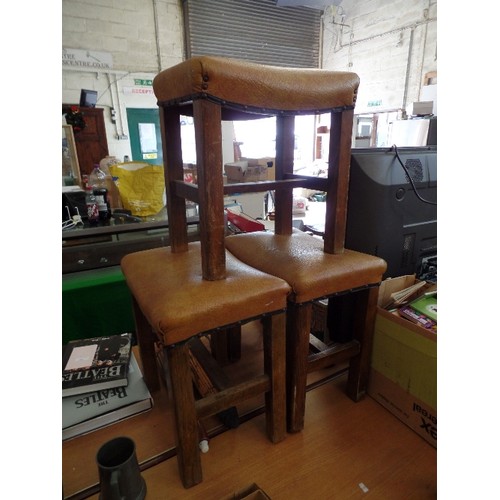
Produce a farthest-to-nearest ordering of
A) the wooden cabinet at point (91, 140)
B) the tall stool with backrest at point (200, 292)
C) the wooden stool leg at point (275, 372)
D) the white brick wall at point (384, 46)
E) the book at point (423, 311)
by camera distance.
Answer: the white brick wall at point (384, 46), the wooden cabinet at point (91, 140), the book at point (423, 311), the wooden stool leg at point (275, 372), the tall stool with backrest at point (200, 292)

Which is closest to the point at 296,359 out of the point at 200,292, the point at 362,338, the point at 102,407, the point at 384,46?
the point at 362,338

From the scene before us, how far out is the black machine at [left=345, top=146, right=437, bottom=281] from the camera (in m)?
1.13

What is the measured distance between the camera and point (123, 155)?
457cm

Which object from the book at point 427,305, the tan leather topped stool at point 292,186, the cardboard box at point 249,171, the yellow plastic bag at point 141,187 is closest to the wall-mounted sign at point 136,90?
the cardboard box at point 249,171

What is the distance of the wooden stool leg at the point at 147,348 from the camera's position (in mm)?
1128

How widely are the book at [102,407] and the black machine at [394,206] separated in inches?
34.7

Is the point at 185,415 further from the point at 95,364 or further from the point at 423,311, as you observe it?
the point at 423,311

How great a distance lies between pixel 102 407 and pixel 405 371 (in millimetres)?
938

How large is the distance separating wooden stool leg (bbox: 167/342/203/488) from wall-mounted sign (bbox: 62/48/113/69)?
14.4ft

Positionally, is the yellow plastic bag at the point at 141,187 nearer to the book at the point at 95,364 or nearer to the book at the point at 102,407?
the book at the point at 95,364

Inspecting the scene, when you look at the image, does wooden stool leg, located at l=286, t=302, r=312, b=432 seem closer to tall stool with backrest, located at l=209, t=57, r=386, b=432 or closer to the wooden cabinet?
tall stool with backrest, located at l=209, t=57, r=386, b=432

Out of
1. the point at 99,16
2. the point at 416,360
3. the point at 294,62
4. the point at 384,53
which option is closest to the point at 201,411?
the point at 416,360

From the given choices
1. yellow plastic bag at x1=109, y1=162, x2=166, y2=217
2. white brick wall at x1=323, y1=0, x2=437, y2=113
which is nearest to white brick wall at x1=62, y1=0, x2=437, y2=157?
white brick wall at x1=323, y1=0, x2=437, y2=113
